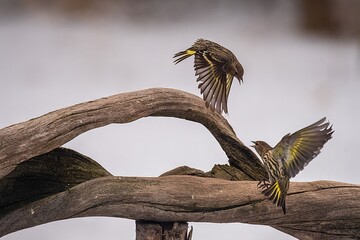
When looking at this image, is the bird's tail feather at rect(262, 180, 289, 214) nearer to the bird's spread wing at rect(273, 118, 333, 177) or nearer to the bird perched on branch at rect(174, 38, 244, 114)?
the bird's spread wing at rect(273, 118, 333, 177)

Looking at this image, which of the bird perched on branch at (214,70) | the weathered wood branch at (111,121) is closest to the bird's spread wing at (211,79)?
the bird perched on branch at (214,70)

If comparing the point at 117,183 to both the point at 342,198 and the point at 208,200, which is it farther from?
the point at 342,198

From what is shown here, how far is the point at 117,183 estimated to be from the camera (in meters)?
1.89

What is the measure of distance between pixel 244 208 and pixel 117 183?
273 millimetres

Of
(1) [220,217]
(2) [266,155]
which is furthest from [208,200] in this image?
(2) [266,155]

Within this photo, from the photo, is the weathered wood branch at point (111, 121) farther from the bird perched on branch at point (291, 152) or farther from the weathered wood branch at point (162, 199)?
the bird perched on branch at point (291, 152)

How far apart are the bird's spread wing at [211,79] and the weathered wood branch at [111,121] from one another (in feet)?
0.36

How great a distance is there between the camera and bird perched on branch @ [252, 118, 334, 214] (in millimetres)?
1781

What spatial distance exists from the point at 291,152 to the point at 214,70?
0.22 metres

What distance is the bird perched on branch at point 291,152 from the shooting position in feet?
5.84

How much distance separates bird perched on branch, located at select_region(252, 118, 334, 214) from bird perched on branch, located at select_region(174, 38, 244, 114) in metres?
0.12

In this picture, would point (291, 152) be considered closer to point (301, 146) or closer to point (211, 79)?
point (301, 146)

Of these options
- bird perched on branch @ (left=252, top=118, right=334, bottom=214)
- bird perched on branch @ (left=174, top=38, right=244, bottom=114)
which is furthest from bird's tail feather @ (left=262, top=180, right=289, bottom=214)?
bird perched on branch @ (left=174, top=38, right=244, bottom=114)

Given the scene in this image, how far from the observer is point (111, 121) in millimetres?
1864
